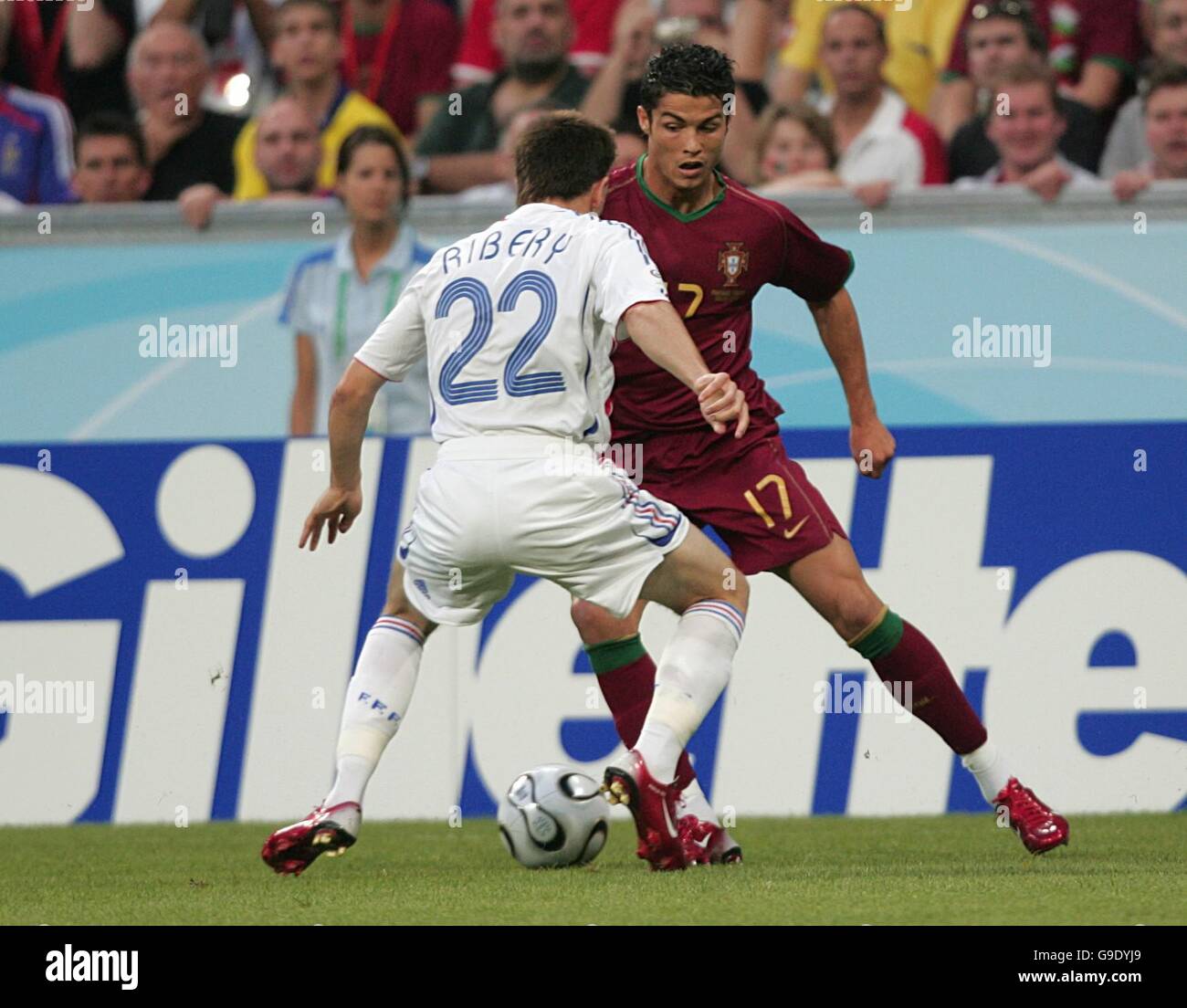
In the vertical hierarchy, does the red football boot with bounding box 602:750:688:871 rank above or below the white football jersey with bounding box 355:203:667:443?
below

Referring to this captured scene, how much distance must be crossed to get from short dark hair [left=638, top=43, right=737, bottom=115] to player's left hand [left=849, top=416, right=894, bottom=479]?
3.59 feet

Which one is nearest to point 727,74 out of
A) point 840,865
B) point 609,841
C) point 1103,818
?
point 840,865

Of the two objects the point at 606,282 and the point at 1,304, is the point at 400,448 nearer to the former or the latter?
the point at 1,304

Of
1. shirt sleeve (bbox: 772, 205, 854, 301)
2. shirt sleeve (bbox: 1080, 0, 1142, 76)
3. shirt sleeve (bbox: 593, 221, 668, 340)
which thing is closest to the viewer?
shirt sleeve (bbox: 593, 221, 668, 340)

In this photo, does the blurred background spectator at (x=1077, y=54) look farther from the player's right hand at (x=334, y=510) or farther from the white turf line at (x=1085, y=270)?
the player's right hand at (x=334, y=510)

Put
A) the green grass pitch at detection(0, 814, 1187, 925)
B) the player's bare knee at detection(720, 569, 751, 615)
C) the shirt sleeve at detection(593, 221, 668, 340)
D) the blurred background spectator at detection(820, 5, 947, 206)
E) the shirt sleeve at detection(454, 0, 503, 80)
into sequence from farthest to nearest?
the shirt sleeve at detection(454, 0, 503, 80) → the blurred background spectator at detection(820, 5, 947, 206) → the player's bare knee at detection(720, 569, 751, 615) → the shirt sleeve at detection(593, 221, 668, 340) → the green grass pitch at detection(0, 814, 1187, 925)

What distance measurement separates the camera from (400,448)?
25.6ft

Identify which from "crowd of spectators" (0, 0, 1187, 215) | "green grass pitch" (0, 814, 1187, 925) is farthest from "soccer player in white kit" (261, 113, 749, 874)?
"crowd of spectators" (0, 0, 1187, 215)

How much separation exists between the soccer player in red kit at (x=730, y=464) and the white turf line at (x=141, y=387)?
2.41 meters

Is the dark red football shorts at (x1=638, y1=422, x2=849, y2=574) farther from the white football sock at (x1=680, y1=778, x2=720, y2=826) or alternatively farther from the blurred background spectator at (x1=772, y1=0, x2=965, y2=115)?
the blurred background spectator at (x1=772, y1=0, x2=965, y2=115)

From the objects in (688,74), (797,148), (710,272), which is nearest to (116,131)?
(797,148)

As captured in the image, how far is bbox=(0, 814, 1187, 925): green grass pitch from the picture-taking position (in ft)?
14.4

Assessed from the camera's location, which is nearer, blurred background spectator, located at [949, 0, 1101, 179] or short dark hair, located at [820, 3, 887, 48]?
blurred background spectator, located at [949, 0, 1101, 179]

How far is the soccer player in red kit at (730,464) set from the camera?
5.77 m
